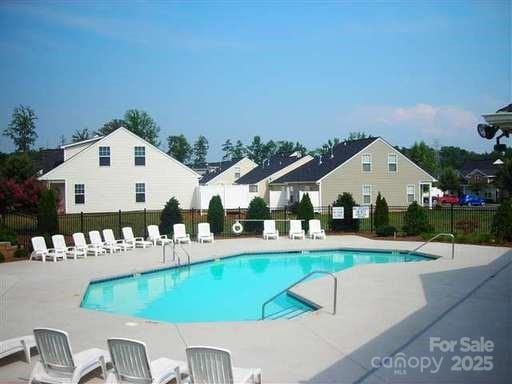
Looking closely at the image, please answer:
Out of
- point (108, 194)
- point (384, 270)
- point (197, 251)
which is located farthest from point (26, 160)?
point (384, 270)

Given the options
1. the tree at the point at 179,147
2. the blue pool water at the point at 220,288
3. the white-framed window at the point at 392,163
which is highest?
the tree at the point at 179,147

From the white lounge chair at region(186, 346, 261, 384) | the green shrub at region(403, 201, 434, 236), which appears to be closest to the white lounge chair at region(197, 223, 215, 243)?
the green shrub at region(403, 201, 434, 236)

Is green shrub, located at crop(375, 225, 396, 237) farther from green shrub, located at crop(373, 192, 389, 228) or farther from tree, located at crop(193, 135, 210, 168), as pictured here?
tree, located at crop(193, 135, 210, 168)

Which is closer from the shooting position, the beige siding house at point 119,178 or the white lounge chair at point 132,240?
the white lounge chair at point 132,240

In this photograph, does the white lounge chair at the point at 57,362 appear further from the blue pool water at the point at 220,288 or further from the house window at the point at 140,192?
the house window at the point at 140,192

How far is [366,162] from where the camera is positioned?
4050cm

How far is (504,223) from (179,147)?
93.0 m

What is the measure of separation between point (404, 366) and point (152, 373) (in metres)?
3.26

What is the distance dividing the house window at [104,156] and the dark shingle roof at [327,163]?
15.3 meters

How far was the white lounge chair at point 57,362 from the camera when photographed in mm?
6250

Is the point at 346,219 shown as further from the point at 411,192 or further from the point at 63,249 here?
the point at 411,192

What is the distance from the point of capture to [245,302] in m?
13.3

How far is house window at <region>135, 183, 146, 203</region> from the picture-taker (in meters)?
37.0

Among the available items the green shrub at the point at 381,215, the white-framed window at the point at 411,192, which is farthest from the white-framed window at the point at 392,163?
the green shrub at the point at 381,215
